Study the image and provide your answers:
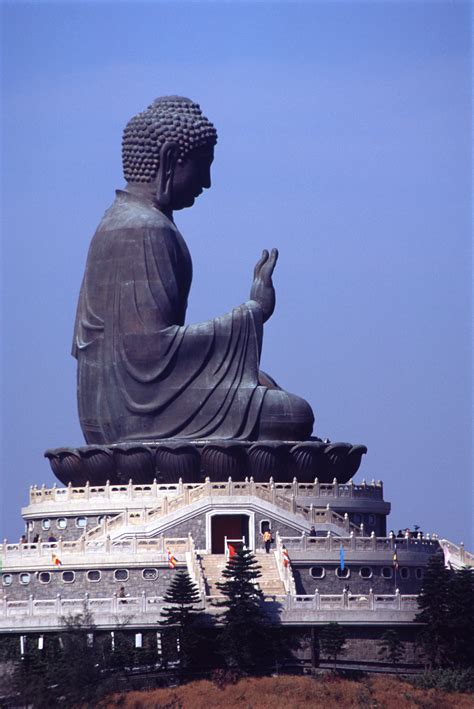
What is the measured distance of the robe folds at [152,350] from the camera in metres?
55.6

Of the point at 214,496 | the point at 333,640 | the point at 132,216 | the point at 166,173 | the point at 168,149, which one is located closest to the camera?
the point at 333,640

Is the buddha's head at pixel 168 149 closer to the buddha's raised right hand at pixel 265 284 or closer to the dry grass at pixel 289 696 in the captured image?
the buddha's raised right hand at pixel 265 284

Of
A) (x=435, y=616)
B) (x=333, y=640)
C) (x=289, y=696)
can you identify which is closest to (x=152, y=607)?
(x=333, y=640)

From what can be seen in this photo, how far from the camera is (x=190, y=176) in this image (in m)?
58.3

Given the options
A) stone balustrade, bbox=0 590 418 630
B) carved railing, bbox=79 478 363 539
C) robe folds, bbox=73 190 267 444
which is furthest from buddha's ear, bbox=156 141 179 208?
stone balustrade, bbox=0 590 418 630

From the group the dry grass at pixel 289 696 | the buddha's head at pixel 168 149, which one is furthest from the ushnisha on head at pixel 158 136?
the dry grass at pixel 289 696

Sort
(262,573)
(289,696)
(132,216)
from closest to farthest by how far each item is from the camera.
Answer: (289,696), (262,573), (132,216)

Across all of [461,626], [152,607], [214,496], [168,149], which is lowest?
[461,626]

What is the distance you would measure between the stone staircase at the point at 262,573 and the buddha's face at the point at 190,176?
12.8m

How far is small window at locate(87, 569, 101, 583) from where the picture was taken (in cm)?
4800

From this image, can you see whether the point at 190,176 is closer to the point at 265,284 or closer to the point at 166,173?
the point at 166,173

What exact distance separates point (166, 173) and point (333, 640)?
16947mm

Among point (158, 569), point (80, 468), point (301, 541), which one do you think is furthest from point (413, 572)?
point (80, 468)

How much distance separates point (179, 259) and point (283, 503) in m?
9.49
